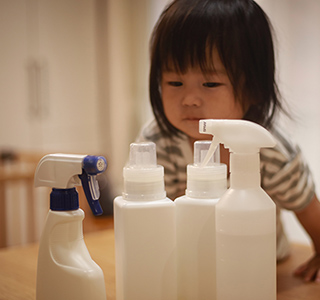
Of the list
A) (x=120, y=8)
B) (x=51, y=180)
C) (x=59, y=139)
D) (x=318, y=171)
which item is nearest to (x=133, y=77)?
(x=120, y=8)

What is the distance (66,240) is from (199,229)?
13 centimetres

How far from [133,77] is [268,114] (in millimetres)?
1568

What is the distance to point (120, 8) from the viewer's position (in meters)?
2.07

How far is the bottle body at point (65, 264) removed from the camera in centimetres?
42

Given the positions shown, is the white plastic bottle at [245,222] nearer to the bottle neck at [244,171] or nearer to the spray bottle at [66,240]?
the bottle neck at [244,171]

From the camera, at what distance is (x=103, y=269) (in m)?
0.61

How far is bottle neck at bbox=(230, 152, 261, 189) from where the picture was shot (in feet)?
1.34

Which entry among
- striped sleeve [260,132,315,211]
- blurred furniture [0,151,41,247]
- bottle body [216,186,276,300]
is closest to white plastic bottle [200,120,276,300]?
bottle body [216,186,276,300]

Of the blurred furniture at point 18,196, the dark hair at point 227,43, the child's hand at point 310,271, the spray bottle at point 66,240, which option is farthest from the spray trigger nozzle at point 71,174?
the blurred furniture at point 18,196

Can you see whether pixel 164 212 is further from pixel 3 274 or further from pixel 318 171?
pixel 318 171

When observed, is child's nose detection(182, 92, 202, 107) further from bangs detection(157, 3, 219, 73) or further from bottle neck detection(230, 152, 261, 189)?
bottle neck detection(230, 152, 261, 189)

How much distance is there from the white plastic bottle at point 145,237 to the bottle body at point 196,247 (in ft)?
0.04

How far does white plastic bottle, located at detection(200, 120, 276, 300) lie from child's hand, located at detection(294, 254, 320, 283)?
18 centimetres

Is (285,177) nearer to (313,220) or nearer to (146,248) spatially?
(313,220)
